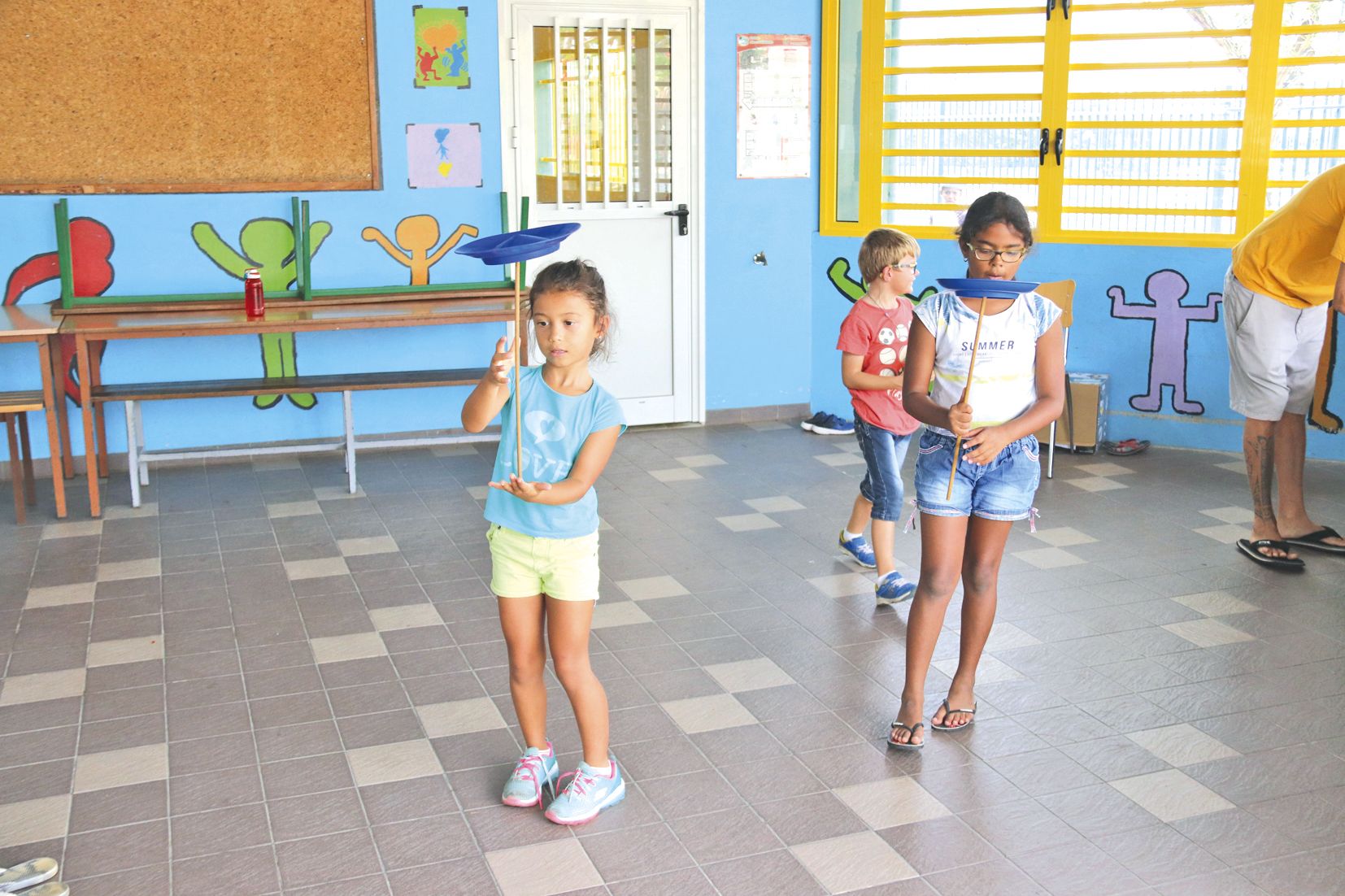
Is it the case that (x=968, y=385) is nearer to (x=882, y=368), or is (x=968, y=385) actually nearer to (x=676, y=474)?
(x=882, y=368)

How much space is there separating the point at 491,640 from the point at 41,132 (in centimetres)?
355

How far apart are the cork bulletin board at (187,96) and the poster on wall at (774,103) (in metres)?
1.94

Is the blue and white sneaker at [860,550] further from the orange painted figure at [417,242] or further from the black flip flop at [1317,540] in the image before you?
the orange painted figure at [417,242]

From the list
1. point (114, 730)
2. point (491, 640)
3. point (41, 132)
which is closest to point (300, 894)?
point (114, 730)

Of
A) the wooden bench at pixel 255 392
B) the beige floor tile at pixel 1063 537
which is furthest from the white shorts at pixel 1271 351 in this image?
the wooden bench at pixel 255 392

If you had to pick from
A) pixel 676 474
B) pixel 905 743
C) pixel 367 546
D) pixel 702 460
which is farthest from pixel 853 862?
pixel 702 460

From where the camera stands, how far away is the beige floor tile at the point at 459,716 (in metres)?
3.35

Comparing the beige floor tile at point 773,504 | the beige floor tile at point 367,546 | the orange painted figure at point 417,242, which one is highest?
the orange painted figure at point 417,242

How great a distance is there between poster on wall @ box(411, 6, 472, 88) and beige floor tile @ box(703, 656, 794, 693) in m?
3.76

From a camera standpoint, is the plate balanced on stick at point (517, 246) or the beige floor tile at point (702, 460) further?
the beige floor tile at point (702, 460)

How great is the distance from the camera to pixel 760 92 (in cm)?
691

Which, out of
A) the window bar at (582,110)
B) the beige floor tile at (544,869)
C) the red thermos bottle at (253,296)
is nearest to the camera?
the beige floor tile at (544,869)

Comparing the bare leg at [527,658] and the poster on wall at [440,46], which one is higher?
the poster on wall at [440,46]

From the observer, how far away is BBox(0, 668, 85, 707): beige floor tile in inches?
140
